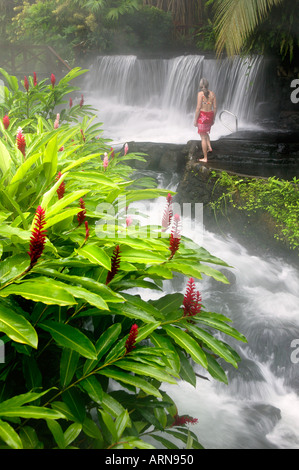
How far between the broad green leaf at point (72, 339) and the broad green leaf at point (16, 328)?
0.16 metres

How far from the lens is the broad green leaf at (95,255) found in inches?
A: 43.6

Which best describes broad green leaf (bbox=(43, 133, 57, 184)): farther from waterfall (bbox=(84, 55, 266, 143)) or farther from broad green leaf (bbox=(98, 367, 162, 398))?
waterfall (bbox=(84, 55, 266, 143))

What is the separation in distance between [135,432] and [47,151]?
3.32 feet

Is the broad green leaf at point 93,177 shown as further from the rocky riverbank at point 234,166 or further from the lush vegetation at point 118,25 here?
the lush vegetation at point 118,25

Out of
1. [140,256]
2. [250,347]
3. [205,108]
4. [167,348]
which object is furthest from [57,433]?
[205,108]

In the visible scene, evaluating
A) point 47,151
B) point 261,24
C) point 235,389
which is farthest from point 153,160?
point 47,151

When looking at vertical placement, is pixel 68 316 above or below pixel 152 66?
below

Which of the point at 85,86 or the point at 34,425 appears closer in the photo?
the point at 34,425

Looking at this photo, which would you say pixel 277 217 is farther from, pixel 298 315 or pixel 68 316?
pixel 68 316

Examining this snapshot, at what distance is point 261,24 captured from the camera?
7.69 metres

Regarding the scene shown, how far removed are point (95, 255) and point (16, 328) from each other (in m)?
0.29

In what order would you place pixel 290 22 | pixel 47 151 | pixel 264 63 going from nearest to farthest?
1. pixel 47 151
2. pixel 290 22
3. pixel 264 63

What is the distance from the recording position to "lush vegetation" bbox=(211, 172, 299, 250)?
481cm

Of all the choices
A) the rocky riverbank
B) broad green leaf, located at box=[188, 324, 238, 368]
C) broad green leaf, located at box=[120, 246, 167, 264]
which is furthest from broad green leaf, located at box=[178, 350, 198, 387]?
the rocky riverbank
